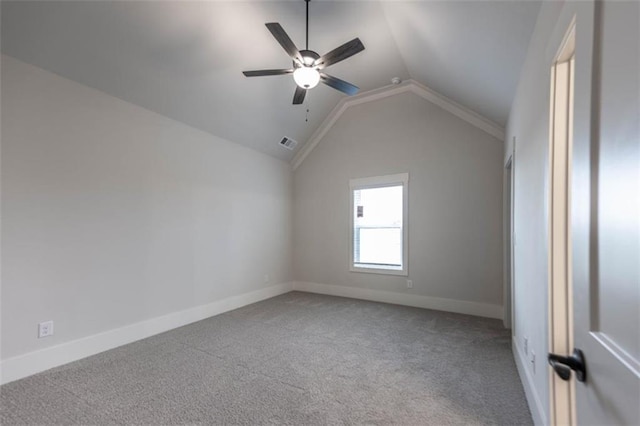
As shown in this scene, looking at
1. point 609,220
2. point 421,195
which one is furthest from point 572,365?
point 421,195

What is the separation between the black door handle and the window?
3.95m

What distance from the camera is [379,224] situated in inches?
199

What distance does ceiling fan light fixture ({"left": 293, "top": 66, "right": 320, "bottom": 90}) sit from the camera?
2629mm

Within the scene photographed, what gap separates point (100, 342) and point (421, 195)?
4.36m

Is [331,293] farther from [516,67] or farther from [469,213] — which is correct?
[516,67]

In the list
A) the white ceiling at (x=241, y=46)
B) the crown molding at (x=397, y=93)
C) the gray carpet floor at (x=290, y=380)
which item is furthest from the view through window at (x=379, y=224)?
the white ceiling at (x=241, y=46)

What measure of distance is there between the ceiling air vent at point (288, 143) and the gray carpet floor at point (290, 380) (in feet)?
9.90

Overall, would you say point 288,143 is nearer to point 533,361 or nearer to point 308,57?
point 308,57

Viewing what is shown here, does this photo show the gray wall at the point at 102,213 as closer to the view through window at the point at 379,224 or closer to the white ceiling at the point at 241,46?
the white ceiling at the point at 241,46

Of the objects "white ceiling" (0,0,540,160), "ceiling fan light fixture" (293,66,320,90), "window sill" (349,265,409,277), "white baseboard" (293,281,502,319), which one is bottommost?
"white baseboard" (293,281,502,319)

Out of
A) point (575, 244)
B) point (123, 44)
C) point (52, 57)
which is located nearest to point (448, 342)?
point (575, 244)

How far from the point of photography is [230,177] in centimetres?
462

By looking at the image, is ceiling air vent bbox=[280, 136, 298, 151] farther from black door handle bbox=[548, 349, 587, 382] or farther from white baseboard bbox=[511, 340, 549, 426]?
black door handle bbox=[548, 349, 587, 382]

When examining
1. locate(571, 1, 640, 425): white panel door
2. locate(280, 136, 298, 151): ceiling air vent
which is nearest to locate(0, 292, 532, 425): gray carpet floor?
locate(571, 1, 640, 425): white panel door
